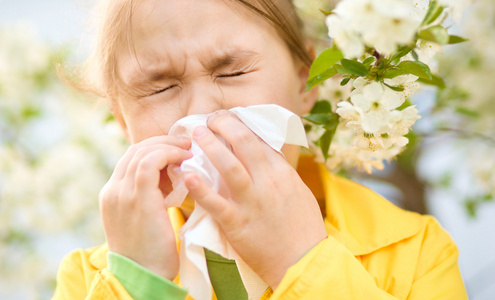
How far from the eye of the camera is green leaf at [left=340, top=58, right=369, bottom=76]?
710 millimetres

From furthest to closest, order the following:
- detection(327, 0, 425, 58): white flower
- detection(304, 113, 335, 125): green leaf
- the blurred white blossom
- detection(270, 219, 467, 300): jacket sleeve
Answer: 1. the blurred white blossom
2. detection(304, 113, 335, 125): green leaf
3. detection(270, 219, 467, 300): jacket sleeve
4. detection(327, 0, 425, 58): white flower

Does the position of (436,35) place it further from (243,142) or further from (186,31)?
(186,31)

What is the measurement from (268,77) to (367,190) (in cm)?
50

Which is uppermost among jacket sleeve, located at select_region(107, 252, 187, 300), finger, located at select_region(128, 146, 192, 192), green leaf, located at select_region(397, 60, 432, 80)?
green leaf, located at select_region(397, 60, 432, 80)

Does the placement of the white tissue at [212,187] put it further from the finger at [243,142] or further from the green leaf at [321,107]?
the green leaf at [321,107]

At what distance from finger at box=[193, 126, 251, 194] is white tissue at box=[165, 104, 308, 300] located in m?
0.03

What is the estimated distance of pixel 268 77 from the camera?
103cm

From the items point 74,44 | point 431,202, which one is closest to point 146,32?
point 74,44

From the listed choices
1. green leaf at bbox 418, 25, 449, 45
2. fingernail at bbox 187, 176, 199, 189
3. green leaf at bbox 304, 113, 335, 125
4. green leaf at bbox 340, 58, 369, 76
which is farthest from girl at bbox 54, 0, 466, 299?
green leaf at bbox 418, 25, 449, 45

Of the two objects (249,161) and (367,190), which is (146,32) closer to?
(249,161)

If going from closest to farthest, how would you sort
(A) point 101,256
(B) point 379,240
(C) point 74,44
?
(B) point 379,240 → (A) point 101,256 → (C) point 74,44

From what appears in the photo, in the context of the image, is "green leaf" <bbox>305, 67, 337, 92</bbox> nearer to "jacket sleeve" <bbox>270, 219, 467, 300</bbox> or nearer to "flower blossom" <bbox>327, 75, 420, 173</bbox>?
"flower blossom" <bbox>327, 75, 420, 173</bbox>

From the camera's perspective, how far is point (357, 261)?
2.91ft

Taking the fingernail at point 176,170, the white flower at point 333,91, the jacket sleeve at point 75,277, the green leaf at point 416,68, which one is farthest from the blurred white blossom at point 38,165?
the green leaf at point 416,68
